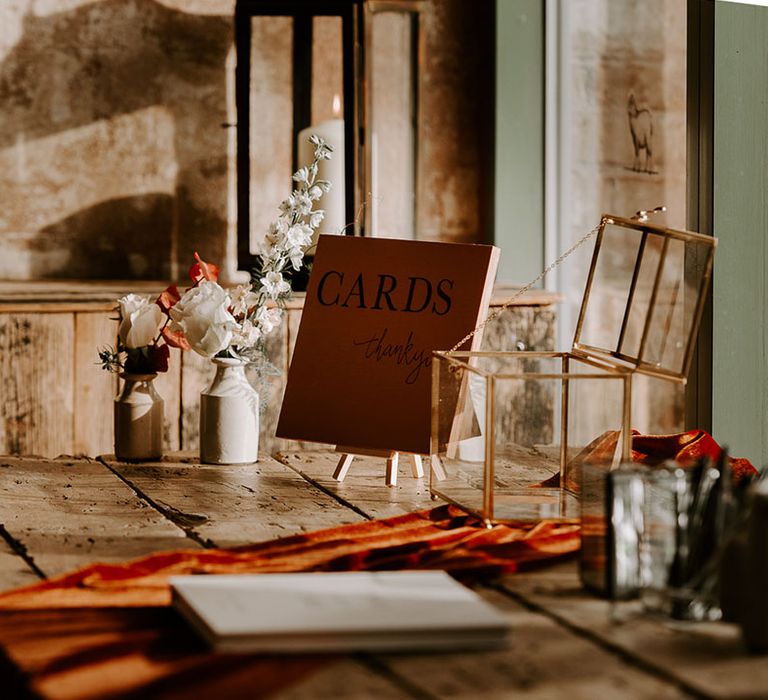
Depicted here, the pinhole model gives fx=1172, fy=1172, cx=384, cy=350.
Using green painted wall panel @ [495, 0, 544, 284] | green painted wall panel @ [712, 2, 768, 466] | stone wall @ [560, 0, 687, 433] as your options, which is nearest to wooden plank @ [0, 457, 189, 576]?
green painted wall panel @ [712, 2, 768, 466]

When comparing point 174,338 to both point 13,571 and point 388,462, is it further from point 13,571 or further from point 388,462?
point 13,571

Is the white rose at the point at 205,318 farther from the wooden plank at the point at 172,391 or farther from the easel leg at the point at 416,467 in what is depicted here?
the wooden plank at the point at 172,391

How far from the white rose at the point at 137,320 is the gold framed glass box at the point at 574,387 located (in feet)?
1.50

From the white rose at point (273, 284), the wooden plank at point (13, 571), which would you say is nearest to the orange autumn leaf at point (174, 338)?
the white rose at point (273, 284)

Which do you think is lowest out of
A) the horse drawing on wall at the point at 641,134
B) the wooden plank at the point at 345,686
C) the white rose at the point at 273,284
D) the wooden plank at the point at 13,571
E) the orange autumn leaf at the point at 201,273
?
the wooden plank at the point at 13,571

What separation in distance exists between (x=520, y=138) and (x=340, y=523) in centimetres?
185

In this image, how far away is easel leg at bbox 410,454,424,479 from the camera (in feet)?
5.33

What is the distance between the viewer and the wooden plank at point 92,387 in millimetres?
2598

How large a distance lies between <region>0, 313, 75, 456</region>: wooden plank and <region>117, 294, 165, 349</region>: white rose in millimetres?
956

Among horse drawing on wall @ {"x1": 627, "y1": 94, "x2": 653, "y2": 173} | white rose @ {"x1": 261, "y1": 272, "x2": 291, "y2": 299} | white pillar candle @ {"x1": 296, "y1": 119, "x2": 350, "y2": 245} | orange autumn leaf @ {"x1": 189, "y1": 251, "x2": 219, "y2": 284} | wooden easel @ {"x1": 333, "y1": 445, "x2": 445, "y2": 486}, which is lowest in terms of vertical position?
wooden easel @ {"x1": 333, "y1": 445, "x2": 445, "y2": 486}

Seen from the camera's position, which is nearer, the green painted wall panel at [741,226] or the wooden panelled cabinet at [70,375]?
the green painted wall panel at [741,226]

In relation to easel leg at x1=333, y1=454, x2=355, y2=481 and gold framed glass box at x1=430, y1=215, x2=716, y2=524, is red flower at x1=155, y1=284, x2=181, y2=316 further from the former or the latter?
gold framed glass box at x1=430, y1=215, x2=716, y2=524

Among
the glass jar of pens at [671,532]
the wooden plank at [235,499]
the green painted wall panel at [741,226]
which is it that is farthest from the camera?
the green painted wall panel at [741,226]

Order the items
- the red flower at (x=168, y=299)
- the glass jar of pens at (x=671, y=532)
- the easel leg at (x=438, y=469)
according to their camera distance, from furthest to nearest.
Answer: the red flower at (x=168, y=299) → the easel leg at (x=438, y=469) → the glass jar of pens at (x=671, y=532)
